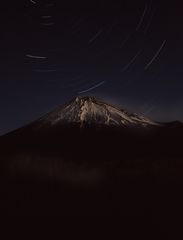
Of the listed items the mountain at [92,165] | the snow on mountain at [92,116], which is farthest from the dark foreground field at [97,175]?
the snow on mountain at [92,116]

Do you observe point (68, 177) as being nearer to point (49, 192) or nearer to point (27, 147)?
point (49, 192)

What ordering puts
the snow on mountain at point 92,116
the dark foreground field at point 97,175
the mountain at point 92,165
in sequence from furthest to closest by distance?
the snow on mountain at point 92,116
the mountain at point 92,165
the dark foreground field at point 97,175

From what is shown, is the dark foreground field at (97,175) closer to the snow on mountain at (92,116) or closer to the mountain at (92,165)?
the mountain at (92,165)

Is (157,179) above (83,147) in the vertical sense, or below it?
below

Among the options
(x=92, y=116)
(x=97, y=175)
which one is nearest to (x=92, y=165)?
(x=97, y=175)

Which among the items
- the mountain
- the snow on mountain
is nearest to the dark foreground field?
the mountain

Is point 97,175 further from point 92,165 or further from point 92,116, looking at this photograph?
point 92,116

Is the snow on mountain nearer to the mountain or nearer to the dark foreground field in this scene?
the mountain

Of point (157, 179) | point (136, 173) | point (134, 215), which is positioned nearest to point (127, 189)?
point (157, 179)
